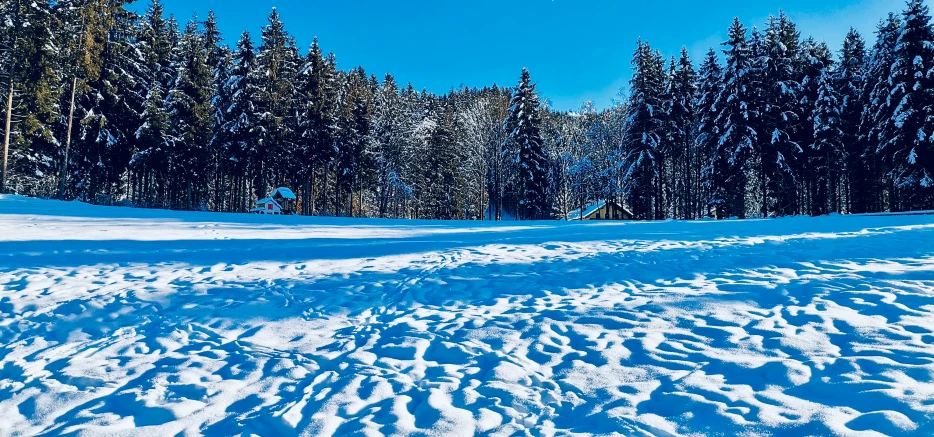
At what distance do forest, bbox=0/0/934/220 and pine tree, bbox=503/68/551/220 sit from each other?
0.12m

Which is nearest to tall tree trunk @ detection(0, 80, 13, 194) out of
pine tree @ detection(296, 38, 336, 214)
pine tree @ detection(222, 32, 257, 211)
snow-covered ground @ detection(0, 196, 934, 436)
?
pine tree @ detection(222, 32, 257, 211)

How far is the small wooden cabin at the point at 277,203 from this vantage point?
29.6 m

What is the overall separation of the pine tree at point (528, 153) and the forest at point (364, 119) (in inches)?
4.9

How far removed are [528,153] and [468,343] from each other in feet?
113

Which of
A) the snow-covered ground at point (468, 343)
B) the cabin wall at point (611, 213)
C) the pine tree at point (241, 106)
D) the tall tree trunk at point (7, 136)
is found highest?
the pine tree at point (241, 106)

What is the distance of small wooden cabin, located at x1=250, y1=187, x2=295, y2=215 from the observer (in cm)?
2958

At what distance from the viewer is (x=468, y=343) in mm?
4641

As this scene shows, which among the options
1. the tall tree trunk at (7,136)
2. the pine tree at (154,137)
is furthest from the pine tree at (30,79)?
the pine tree at (154,137)

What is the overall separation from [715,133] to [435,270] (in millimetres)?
A: 28708

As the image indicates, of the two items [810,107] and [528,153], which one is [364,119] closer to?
[528,153]

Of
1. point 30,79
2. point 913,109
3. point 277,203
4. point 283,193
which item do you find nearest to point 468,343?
point 277,203

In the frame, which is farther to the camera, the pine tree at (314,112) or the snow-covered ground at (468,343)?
the pine tree at (314,112)

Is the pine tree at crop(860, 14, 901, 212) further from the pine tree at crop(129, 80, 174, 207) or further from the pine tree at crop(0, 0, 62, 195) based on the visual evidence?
the pine tree at crop(0, 0, 62, 195)

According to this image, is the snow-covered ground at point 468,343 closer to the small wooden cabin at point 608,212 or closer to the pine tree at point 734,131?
the pine tree at point 734,131
